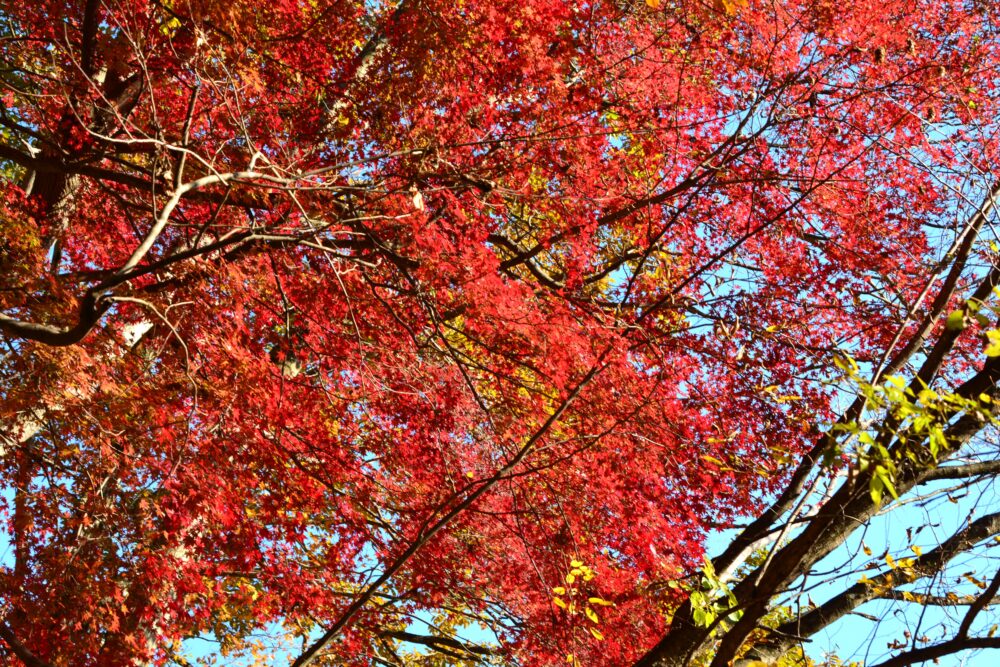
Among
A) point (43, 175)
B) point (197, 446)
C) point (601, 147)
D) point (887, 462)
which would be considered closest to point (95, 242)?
point (43, 175)

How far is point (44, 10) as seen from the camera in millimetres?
6668

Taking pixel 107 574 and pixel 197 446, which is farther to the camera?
pixel 107 574

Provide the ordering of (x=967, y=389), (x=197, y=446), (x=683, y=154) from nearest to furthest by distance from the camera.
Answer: (x=967, y=389)
(x=197, y=446)
(x=683, y=154)

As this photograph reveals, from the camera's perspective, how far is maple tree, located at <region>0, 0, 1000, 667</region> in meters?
5.99

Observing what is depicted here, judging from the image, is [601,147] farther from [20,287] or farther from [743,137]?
[20,287]

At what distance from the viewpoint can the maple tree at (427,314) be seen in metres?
5.99

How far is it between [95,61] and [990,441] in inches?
269

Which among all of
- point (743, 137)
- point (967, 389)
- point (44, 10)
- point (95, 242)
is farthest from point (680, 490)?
point (44, 10)

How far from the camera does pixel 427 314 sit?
21.6ft

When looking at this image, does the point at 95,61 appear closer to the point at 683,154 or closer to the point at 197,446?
the point at 197,446

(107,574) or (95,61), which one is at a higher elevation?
(95,61)

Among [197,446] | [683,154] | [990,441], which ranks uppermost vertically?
[683,154]

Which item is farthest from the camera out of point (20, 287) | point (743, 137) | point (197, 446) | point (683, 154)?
point (683, 154)

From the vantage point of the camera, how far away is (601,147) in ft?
25.6
